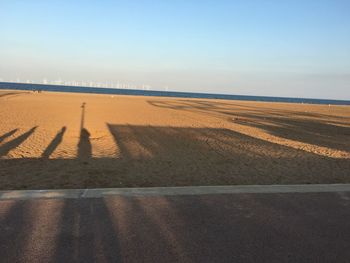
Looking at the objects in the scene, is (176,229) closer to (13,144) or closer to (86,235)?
(86,235)

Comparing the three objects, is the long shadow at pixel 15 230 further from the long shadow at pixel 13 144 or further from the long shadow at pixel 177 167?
the long shadow at pixel 13 144

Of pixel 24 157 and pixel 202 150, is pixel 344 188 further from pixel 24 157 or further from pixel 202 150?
pixel 24 157

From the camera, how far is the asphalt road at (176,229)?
3.81 metres

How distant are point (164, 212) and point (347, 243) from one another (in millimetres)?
2097

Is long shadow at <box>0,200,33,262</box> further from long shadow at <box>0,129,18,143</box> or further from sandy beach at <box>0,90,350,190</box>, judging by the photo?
long shadow at <box>0,129,18,143</box>

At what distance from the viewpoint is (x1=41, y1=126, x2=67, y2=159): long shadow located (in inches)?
391

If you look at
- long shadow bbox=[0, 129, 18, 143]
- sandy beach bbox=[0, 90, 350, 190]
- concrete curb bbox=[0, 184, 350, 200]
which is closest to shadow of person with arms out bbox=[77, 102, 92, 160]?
sandy beach bbox=[0, 90, 350, 190]

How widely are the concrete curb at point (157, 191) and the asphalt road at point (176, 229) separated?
21 cm

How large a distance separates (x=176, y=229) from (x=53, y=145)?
7.77 meters

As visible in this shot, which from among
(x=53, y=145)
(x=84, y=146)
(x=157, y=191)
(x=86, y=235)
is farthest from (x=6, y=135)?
(x=86, y=235)

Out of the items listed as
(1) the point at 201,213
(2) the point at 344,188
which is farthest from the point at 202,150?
(1) the point at 201,213

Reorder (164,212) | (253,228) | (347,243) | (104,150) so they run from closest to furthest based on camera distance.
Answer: (347,243), (253,228), (164,212), (104,150)

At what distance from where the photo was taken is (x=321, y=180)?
7.87 meters

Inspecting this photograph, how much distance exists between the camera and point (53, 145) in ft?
37.4
